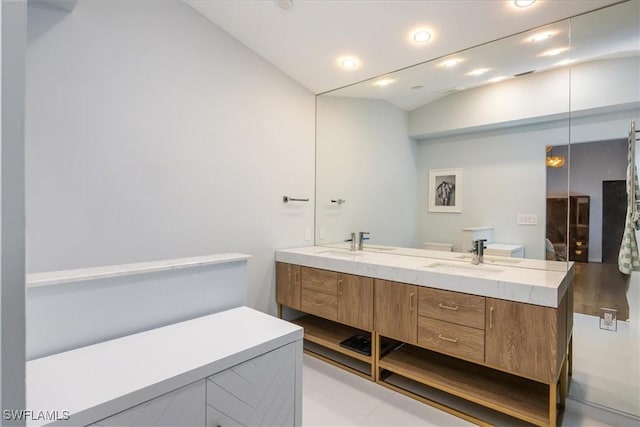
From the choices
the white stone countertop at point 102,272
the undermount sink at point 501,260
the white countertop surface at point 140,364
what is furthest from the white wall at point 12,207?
the undermount sink at point 501,260

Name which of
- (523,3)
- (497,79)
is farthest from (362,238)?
(523,3)

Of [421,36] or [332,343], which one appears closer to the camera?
[421,36]

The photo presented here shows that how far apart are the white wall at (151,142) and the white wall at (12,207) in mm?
1708

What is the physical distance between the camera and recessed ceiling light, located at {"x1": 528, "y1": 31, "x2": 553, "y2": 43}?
7.02 feet

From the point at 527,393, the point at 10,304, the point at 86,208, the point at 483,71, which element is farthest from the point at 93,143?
the point at 527,393

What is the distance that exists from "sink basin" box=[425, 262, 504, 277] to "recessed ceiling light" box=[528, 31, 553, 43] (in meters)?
1.60

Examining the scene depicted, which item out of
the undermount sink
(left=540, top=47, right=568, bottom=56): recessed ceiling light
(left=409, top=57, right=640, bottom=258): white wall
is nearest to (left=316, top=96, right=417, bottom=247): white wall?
(left=409, top=57, right=640, bottom=258): white wall

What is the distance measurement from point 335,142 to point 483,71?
146cm

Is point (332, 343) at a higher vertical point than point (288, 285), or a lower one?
lower

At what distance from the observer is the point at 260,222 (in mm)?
2857

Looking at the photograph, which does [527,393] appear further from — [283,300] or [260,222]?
[260,222]

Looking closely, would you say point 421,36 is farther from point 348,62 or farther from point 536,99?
point 536,99

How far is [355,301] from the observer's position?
7.96 feet

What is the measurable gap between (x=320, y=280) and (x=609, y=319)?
78.9 inches
